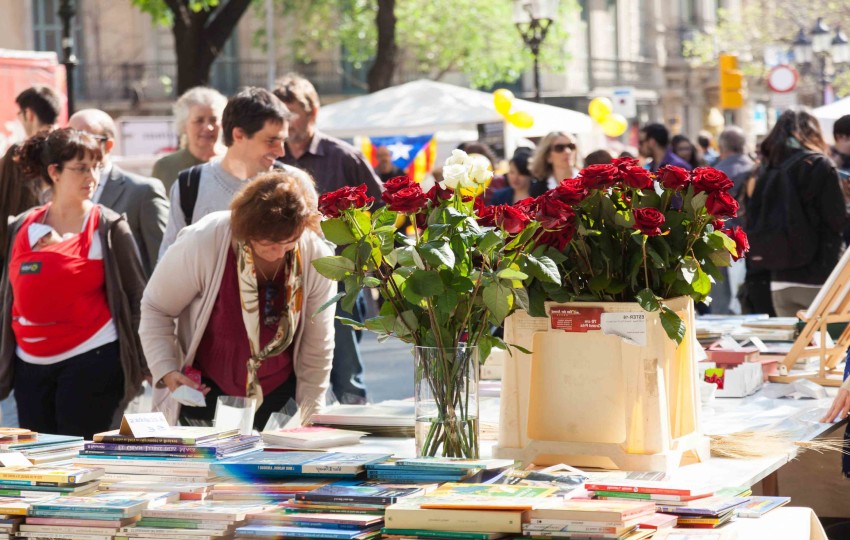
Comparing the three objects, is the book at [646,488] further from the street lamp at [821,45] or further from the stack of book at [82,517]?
the street lamp at [821,45]

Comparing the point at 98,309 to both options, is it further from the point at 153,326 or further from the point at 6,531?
the point at 6,531

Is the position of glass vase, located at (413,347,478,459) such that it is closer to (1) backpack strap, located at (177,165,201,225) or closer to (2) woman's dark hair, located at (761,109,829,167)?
(1) backpack strap, located at (177,165,201,225)

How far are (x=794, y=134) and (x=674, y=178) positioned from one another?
4.98 m

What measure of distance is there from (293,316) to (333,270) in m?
1.40

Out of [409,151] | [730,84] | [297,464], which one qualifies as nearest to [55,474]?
[297,464]

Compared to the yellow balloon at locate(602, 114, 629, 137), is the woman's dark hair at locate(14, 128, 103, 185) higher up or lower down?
lower down

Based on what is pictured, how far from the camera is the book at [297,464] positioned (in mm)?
3238

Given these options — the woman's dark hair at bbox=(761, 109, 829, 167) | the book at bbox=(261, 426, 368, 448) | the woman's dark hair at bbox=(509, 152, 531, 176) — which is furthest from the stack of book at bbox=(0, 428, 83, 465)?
the woman's dark hair at bbox=(509, 152, 531, 176)

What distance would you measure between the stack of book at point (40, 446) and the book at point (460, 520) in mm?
1166

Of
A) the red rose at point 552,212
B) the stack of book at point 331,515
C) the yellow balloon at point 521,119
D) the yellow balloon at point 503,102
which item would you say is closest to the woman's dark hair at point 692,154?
the yellow balloon at point 503,102

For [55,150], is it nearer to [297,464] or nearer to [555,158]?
[297,464]

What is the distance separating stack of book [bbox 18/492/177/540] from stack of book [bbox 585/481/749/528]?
3.09ft

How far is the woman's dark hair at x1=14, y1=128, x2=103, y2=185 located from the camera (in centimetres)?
579

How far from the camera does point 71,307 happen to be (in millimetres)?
5652
